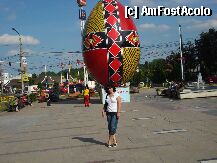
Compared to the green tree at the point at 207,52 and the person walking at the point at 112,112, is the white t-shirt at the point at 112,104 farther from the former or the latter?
the green tree at the point at 207,52

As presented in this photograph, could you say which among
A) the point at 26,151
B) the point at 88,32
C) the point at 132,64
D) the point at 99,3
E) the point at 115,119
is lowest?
the point at 26,151

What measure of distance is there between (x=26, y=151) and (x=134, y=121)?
21.5 ft

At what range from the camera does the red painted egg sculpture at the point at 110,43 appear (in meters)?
26.9

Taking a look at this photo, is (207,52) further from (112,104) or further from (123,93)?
(112,104)

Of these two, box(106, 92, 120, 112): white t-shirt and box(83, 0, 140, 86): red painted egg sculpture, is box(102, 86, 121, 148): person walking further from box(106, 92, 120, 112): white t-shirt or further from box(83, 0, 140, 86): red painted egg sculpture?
box(83, 0, 140, 86): red painted egg sculpture

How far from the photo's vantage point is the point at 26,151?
11.4 meters

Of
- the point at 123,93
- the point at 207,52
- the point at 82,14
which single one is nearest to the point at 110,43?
the point at 123,93

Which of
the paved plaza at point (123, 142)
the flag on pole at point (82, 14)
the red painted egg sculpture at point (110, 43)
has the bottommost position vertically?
the paved plaza at point (123, 142)

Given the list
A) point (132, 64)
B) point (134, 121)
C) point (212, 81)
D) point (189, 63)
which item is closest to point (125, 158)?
point (134, 121)

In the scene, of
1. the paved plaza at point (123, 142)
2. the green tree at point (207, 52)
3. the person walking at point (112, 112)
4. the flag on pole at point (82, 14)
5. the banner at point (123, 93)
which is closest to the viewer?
the paved plaza at point (123, 142)

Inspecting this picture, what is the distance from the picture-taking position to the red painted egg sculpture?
88.3 feet

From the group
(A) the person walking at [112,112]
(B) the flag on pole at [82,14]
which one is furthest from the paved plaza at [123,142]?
(B) the flag on pole at [82,14]

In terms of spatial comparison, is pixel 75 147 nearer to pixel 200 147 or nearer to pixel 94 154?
pixel 94 154

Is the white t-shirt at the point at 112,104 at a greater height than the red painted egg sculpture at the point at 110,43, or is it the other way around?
the red painted egg sculpture at the point at 110,43
